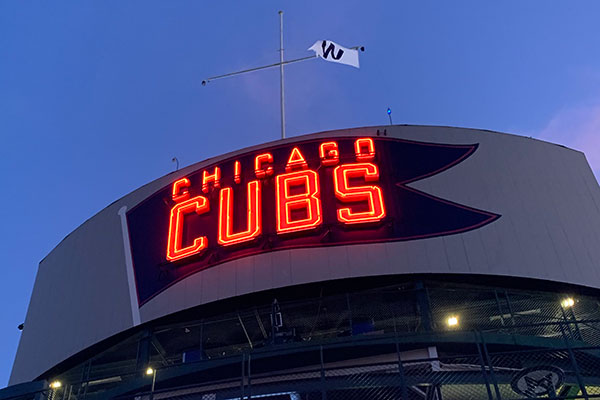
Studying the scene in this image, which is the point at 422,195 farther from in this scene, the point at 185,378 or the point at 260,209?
the point at 185,378

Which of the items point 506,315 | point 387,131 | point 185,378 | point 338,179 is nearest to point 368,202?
point 338,179

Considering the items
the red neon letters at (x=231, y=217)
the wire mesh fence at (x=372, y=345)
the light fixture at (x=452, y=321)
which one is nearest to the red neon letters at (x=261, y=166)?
the red neon letters at (x=231, y=217)

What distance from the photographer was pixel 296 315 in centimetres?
2188

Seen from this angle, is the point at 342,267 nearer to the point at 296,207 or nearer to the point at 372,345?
the point at 296,207

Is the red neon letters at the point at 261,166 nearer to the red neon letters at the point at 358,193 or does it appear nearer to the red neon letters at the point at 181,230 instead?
the red neon letters at the point at 181,230

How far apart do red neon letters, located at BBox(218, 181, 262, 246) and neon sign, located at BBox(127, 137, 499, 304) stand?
0.13 feet

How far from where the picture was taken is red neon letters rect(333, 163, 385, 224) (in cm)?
2153

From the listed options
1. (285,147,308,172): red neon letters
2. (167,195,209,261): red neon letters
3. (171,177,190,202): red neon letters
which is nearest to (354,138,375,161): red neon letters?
(285,147,308,172): red neon letters

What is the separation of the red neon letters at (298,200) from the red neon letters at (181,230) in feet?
10.5

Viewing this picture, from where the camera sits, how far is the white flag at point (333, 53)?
97.6 ft

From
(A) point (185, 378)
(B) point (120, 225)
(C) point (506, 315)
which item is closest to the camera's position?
(A) point (185, 378)

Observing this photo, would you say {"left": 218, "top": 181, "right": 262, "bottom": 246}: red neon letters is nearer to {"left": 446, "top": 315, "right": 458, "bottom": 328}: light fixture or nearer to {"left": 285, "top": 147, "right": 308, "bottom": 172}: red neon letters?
{"left": 285, "top": 147, "right": 308, "bottom": 172}: red neon letters

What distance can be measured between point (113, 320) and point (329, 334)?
28.6 ft

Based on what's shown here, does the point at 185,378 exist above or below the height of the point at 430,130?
below
